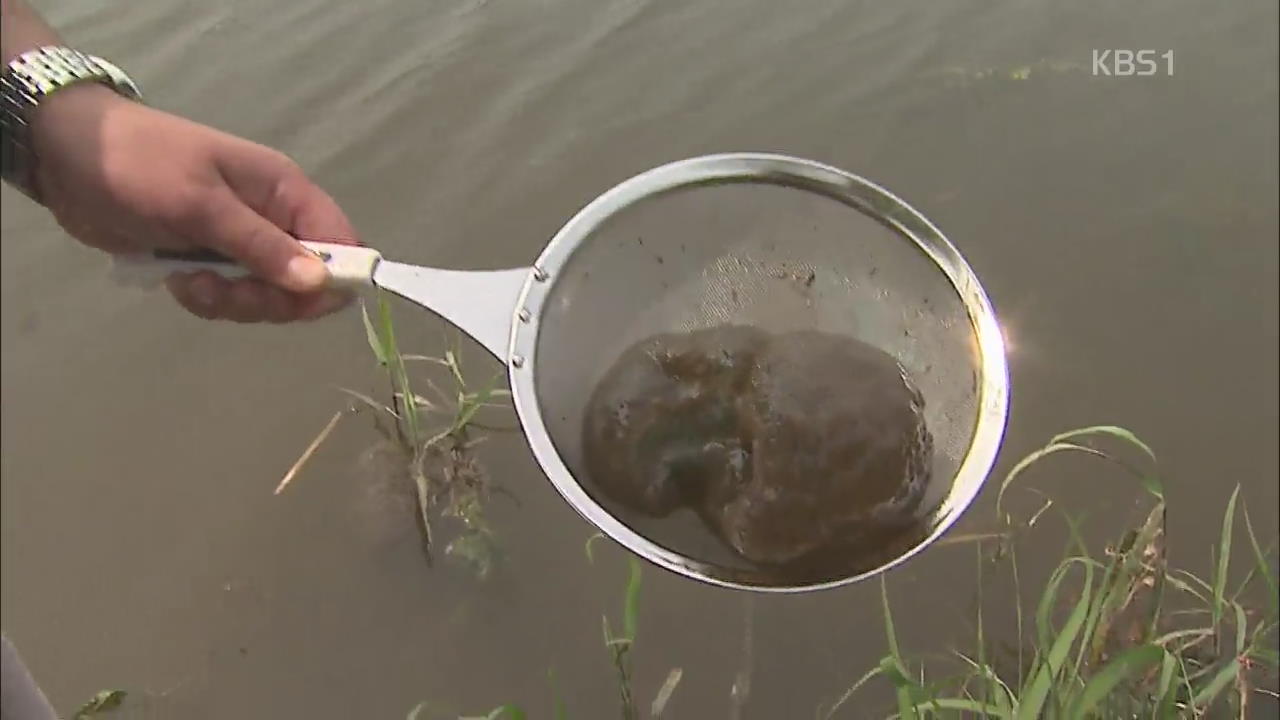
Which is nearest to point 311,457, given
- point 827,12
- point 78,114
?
point 78,114

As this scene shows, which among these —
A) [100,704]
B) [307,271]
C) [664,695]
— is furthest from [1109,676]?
[100,704]

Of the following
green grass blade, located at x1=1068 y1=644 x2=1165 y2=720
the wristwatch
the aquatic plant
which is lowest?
green grass blade, located at x1=1068 y1=644 x2=1165 y2=720

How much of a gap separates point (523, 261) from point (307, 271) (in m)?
1.31

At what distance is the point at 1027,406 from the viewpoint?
2285 mm

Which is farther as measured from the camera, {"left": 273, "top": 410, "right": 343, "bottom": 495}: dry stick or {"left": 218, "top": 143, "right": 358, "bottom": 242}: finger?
{"left": 273, "top": 410, "right": 343, "bottom": 495}: dry stick

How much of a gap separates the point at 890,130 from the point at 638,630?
5.64 feet

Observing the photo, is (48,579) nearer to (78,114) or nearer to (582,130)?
(78,114)

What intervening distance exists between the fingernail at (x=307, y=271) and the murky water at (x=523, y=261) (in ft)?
2.83

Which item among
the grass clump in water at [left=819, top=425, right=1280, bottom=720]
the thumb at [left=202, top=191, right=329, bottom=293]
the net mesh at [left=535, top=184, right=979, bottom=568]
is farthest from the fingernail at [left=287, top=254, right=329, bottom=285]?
the grass clump in water at [left=819, top=425, right=1280, bottom=720]

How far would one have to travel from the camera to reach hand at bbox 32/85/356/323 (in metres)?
1.29

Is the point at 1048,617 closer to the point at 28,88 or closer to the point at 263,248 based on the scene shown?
the point at 263,248

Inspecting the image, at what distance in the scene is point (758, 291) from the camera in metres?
1.59

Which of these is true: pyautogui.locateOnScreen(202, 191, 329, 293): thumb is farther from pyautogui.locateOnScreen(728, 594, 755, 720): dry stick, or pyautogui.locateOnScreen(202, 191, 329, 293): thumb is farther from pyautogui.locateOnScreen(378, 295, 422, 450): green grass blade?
pyautogui.locateOnScreen(728, 594, 755, 720): dry stick

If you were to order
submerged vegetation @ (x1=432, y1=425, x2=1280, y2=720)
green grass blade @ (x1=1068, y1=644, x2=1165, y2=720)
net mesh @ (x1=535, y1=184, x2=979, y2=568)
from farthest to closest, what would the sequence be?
1. net mesh @ (x1=535, y1=184, x2=979, y2=568)
2. submerged vegetation @ (x1=432, y1=425, x2=1280, y2=720)
3. green grass blade @ (x1=1068, y1=644, x2=1165, y2=720)
